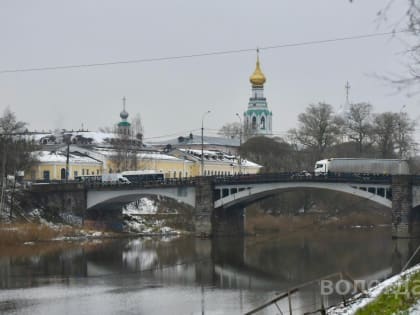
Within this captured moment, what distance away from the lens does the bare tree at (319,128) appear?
4082 inches

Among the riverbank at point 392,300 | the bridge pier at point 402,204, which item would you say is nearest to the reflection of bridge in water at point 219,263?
the bridge pier at point 402,204

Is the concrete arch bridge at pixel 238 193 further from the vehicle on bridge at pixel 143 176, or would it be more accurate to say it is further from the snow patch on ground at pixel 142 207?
the snow patch on ground at pixel 142 207

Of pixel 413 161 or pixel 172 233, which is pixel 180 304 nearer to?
pixel 172 233

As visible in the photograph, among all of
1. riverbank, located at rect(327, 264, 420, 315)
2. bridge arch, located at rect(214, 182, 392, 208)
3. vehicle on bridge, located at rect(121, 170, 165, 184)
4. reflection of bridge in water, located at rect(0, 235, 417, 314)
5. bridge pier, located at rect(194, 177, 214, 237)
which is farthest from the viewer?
vehicle on bridge, located at rect(121, 170, 165, 184)

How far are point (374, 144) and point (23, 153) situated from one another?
4494 centimetres

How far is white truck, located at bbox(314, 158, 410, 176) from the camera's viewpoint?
81.9 m

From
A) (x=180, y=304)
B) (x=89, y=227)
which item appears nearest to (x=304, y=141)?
(x=89, y=227)

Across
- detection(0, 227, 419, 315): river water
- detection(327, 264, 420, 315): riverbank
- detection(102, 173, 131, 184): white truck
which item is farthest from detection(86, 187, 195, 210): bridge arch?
detection(327, 264, 420, 315): riverbank

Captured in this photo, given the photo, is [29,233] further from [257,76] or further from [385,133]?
[257,76]

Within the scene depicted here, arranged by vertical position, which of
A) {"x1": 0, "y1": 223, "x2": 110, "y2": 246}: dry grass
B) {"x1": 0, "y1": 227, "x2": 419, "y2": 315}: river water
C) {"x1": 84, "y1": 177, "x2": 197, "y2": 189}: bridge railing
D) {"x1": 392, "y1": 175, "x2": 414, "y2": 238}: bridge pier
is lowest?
{"x1": 0, "y1": 227, "x2": 419, "y2": 315}: river water

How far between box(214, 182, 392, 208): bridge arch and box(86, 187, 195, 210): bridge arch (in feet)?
10.7

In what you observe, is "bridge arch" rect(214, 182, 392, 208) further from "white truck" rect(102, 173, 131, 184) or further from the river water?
"white truck" rect(102, 173, 131, 184)

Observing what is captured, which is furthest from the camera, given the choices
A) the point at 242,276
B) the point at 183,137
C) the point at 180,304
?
the point at 183,137

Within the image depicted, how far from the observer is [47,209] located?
265 feet
